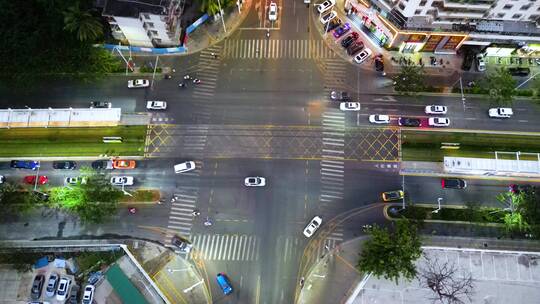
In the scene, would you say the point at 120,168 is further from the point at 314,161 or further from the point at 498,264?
the point at 498,264

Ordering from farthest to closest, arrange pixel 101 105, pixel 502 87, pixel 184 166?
1. pixel 101 105
2. pixel 502 87
3. pixel 184 166

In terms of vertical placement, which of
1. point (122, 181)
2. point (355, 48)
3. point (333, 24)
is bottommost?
point (122, 181)

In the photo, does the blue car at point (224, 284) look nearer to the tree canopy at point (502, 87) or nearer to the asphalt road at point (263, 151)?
the asphalt road at point (263, 151)

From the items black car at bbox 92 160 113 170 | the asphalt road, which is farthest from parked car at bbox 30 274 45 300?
black car at bbox 92 160 113 170

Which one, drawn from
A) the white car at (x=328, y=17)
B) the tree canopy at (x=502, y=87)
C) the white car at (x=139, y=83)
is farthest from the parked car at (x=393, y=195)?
the white car at (x=139, y=83)

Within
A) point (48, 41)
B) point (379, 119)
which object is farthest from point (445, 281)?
point (48, 41)

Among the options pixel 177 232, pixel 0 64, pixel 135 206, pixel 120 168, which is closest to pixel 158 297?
pixel 177 232

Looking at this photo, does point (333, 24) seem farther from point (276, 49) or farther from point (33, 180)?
point (33, 180)
